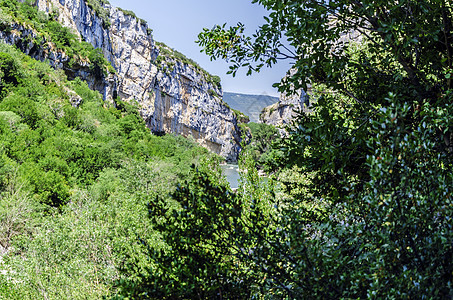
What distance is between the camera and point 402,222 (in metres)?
2.23

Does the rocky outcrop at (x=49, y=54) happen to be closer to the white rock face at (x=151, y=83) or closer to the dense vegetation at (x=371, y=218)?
the white rock face at (x=151, y=83)

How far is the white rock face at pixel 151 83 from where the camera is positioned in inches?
2909

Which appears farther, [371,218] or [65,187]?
[65,187]

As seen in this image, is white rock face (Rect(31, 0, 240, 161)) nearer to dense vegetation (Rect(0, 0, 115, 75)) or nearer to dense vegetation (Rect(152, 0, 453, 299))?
dense vegetation (Rect(0, 0, 115, 75))

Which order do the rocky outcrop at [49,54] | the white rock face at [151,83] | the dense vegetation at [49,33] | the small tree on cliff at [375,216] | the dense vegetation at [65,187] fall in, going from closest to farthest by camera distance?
the small tree on cliff at [375,216], the dense vegetation at [65,187], the rocky outcrop at [49,54], the dense vegetation at [49,33], the white rock face at [151,83]

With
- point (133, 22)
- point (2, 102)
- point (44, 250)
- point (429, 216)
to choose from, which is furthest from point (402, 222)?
point (133, 22)

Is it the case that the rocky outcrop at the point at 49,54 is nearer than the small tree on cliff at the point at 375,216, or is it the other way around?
the small tree on cliff at the point at 375,216

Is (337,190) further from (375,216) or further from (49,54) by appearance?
(49,54)

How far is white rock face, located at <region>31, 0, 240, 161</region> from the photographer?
242 ft

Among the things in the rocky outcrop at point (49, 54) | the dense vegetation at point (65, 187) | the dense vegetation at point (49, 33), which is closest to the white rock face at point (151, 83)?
the rocky outcrop at point (49, 54)

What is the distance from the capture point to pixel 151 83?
9106 cm

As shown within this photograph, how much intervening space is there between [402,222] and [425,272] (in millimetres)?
367

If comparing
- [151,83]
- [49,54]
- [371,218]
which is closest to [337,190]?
[371,218]

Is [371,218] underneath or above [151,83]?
underneath
